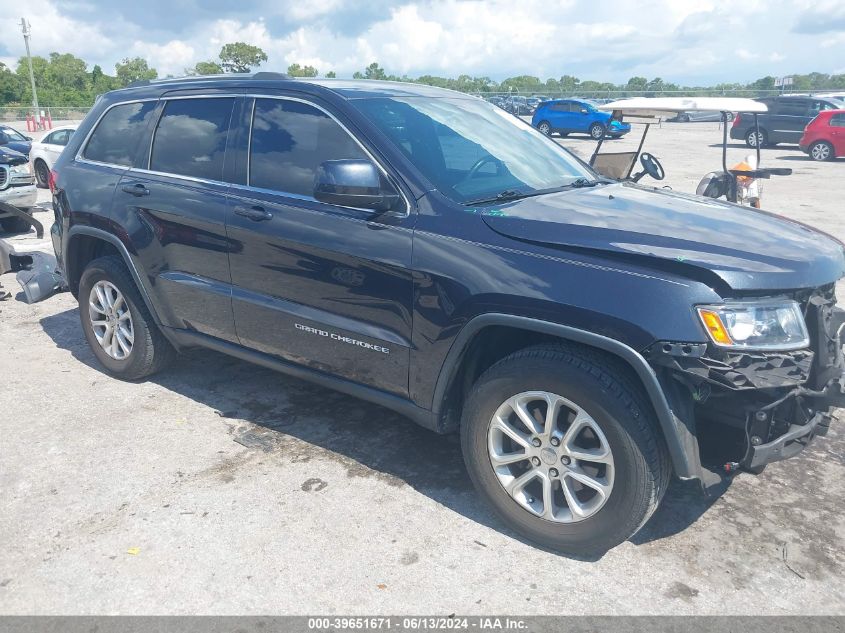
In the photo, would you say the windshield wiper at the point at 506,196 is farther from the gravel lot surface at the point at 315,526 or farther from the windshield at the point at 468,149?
the gravel lot surface at the point at 315,526

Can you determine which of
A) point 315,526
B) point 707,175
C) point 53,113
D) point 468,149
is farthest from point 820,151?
point 53,113

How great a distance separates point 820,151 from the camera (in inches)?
849

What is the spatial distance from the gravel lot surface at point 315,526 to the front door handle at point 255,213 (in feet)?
4.14

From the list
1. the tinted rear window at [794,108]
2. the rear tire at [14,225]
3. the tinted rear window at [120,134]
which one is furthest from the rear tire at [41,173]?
the tinted rear window at [794,108]

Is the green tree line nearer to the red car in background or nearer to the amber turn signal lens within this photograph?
the red car in background

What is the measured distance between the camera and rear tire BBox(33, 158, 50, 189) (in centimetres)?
1521

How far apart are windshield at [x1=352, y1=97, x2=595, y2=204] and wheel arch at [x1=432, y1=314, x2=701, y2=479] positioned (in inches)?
25.3

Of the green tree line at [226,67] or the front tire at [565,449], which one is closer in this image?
the front tire at [565,449]

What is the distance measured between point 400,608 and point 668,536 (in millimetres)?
1290

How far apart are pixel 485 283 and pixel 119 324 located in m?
2.99

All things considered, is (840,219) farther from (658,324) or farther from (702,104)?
(658,324)

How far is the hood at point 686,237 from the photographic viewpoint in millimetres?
2756

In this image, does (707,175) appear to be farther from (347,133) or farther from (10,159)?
(10,159)

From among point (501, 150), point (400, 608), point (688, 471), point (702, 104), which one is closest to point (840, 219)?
point (702, 104)
